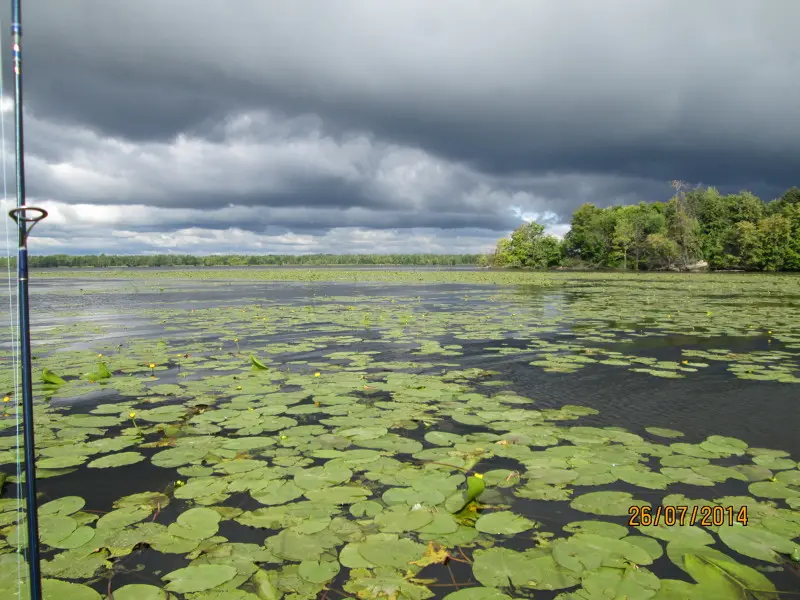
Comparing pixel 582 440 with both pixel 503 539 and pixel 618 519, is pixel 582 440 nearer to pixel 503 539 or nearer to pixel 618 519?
pixel 618 519

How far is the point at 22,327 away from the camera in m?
1.99

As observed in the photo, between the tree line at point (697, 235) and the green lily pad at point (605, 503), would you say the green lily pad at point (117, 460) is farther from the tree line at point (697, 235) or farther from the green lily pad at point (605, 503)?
the tree line at point (697, 235)

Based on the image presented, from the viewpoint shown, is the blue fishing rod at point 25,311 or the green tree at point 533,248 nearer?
the blue fishing rod at point 25,311

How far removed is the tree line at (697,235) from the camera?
62969 mm

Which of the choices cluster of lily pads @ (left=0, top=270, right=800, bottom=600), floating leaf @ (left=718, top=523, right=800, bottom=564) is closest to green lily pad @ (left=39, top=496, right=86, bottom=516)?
cluster of lily pads @ (left=0, top=270, right=800, bottom=600)

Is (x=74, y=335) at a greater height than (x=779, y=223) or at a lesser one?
lesser

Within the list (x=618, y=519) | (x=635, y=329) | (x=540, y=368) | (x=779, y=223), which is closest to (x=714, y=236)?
(x=779, y=223)

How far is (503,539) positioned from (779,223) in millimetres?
75877

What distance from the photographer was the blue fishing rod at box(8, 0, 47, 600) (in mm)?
2039

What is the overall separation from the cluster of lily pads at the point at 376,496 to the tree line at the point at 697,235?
226 ft

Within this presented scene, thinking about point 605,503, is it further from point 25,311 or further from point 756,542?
point 25,311
